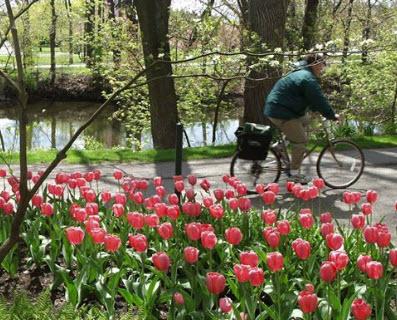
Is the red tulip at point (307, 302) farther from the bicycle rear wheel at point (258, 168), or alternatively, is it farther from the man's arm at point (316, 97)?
the bicycle rear wheel at point (258, 168)

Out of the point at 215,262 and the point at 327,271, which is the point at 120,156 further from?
the point at 327,271

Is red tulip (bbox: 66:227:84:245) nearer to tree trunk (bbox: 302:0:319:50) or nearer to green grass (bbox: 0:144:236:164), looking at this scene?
green grass (bbox: 0:144:236:164)

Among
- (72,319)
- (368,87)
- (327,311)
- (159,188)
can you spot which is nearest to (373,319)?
(327,311)

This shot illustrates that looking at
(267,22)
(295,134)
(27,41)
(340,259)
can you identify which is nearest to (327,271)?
(340,259)

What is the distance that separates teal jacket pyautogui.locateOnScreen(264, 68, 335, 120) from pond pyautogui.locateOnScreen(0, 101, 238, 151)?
12.9 metres

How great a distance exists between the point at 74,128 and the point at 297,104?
2032cm

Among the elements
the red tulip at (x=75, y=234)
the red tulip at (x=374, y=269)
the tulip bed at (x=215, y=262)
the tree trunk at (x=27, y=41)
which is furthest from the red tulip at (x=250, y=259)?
the tree trunk at (x=27, y=41)

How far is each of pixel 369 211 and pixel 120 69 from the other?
14077 mm

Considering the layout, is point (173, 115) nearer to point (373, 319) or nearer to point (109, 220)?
point (109, 220)

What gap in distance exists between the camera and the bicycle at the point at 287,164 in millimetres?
8031

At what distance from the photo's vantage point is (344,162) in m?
8.31

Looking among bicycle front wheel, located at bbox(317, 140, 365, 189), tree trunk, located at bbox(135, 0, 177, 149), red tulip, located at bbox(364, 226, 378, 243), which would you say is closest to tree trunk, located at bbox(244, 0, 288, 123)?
tree trunk, located at bbox(135, 0, 177, 149)

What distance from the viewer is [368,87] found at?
19.0 m

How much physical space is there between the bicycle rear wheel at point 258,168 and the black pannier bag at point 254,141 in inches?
15.4
